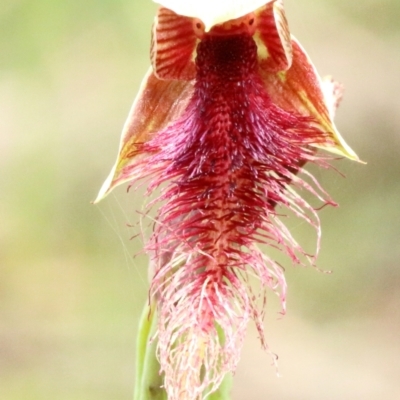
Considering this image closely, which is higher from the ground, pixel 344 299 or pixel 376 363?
pixel 344 299

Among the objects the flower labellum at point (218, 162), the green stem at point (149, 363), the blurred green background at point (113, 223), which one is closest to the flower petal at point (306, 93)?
the flower labellum at point (218, 162)

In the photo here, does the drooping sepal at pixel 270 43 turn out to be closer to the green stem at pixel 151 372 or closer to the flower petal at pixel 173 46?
the flower petal at pixel 173 46

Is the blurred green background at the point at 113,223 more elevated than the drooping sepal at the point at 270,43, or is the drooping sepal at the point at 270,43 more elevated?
the drooping sepal at the point at 270,43

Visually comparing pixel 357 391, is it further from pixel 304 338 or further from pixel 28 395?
pixel 28 395

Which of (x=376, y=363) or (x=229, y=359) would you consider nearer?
(x=229, y=359)

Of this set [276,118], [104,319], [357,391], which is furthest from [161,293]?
[357,391]

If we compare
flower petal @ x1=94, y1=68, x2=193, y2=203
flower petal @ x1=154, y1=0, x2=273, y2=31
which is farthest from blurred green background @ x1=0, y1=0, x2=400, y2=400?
flower petal @ x1=154, y1=0, x2=273, y2=31
